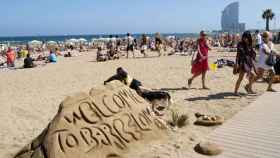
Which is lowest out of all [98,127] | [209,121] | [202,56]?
[209,121]

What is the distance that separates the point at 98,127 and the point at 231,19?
14536 centimetres

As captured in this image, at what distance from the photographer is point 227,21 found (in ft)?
462

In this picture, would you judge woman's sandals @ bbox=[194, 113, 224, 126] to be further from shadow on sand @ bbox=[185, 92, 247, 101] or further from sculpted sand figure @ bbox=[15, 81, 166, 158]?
shadow on sand @ bbox=[185, 92, 247, 101]

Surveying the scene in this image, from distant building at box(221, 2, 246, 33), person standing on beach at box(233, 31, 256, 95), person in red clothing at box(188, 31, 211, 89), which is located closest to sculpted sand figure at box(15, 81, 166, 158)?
person standing on beach at box(233, 31, 256, 95)

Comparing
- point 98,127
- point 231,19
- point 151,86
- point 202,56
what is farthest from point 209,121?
point 231,19

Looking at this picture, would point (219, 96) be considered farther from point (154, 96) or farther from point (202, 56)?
point (154, 96)

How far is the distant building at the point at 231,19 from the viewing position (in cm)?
12988

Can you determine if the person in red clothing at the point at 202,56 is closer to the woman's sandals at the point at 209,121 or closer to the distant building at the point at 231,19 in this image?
the woman's sandals at the point at 209,121

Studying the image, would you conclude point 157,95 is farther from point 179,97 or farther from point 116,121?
point 116,121

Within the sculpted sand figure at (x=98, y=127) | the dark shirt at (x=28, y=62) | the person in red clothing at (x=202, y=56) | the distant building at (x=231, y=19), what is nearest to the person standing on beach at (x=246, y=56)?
the person in red clothing at (x=202, y=56)

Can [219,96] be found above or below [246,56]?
below

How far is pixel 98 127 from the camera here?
188 inches

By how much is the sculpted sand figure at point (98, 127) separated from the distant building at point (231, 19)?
125 meters

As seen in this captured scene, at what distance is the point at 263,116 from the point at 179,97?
105 inches
